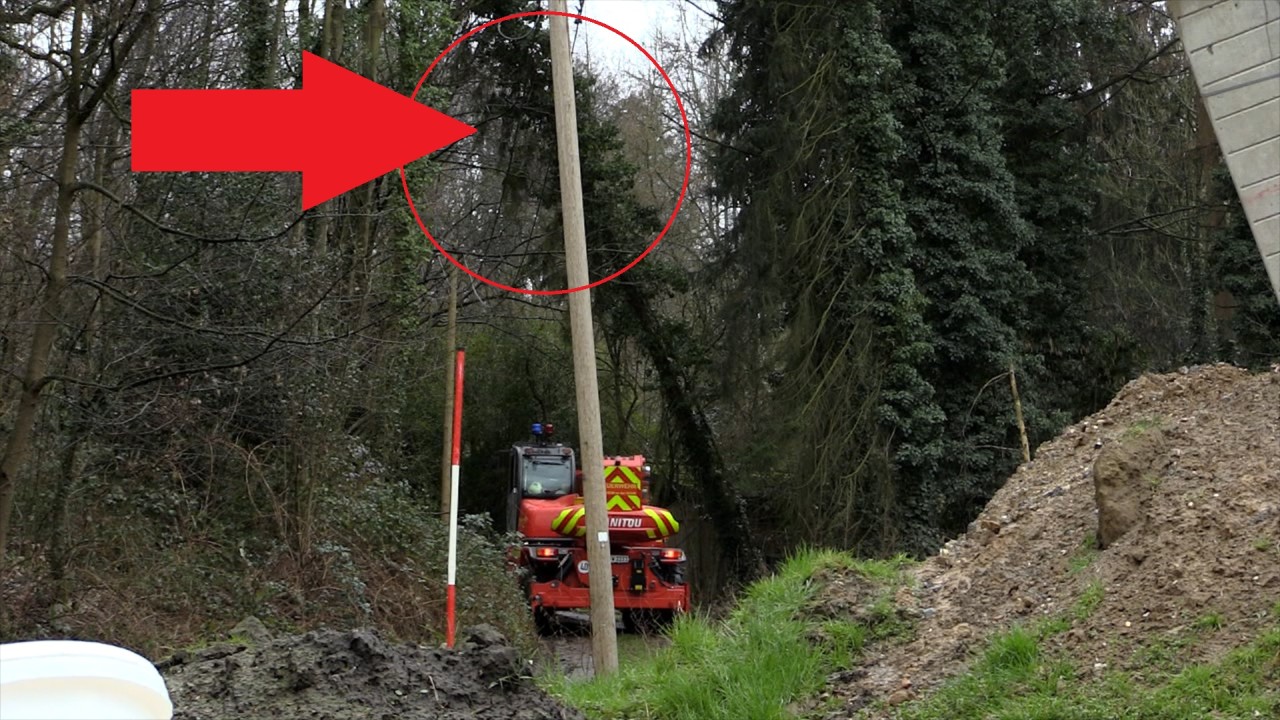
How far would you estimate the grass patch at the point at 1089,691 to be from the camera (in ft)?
22.0

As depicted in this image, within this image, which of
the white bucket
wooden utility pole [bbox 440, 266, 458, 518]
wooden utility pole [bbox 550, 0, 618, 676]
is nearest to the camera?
the white bucket

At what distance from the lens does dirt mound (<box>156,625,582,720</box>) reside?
7285mm

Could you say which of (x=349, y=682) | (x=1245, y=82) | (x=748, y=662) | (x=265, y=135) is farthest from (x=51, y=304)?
(x=1245, y=82)

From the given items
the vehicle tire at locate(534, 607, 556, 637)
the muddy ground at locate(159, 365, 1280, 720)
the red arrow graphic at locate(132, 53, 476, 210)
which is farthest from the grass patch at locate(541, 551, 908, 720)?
the vehicle tire at locate(534, 607, 556, 637)

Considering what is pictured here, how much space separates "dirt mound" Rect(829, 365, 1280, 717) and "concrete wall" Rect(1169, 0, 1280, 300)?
10.5 feet

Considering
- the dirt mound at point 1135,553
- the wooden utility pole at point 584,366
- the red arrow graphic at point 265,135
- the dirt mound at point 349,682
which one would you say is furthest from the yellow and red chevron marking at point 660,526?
the dirt mound at point 349,682

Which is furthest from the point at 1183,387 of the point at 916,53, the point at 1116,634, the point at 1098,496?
the point at 916,53

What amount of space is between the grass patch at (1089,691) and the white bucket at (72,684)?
5874 mm

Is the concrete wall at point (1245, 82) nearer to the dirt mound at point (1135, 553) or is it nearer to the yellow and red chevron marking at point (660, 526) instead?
the dirt mound at point (1135, 553)

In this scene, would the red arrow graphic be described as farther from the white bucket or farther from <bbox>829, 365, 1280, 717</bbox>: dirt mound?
the white bucket

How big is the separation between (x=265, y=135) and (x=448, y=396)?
31.8 ft

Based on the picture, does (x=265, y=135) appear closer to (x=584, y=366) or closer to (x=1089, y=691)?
(x=584, y=366)

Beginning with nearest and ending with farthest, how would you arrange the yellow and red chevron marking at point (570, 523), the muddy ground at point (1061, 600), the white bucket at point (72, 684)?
the white bucket at point (72, 684) → the muddy ground at point (1061, 600) → the yellow and red chevron marking at point (570, 523)

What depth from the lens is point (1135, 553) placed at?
26.9 ft
